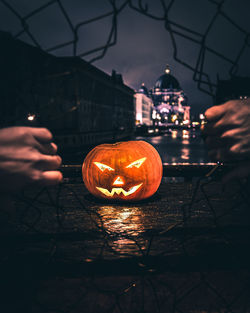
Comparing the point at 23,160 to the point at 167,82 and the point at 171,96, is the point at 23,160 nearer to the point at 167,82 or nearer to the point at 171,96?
the point at 171,96

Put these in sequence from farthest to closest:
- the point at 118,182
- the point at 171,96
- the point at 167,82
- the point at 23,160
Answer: the point at 167,82 → the point at 171,96 → the point at 118,182 → the point at 23,160

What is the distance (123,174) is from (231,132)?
1818mm

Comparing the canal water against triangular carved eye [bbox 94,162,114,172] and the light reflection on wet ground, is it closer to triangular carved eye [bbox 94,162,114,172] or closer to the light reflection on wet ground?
triangular carved eye [bbox 94,162,114,172]

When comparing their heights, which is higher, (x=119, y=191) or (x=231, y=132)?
(x=231, y=132)

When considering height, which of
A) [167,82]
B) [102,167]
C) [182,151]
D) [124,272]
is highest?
[167,82]

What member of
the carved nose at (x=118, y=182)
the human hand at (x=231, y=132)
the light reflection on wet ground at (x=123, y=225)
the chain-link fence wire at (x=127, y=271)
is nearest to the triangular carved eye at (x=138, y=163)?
the carved nose at (x=118, y=182)

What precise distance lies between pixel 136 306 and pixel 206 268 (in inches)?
15.4

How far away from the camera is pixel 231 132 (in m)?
0.91

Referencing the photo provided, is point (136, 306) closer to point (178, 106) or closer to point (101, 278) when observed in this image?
point (101, 278)

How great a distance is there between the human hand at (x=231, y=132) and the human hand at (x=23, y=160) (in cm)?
58

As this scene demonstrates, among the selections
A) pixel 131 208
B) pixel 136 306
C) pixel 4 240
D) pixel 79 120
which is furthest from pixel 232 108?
pixel 79 120

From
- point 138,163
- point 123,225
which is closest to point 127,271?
point 123,225

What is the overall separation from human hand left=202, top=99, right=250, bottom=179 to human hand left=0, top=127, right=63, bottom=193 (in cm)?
58

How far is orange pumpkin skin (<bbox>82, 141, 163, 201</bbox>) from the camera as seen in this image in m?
2.66
